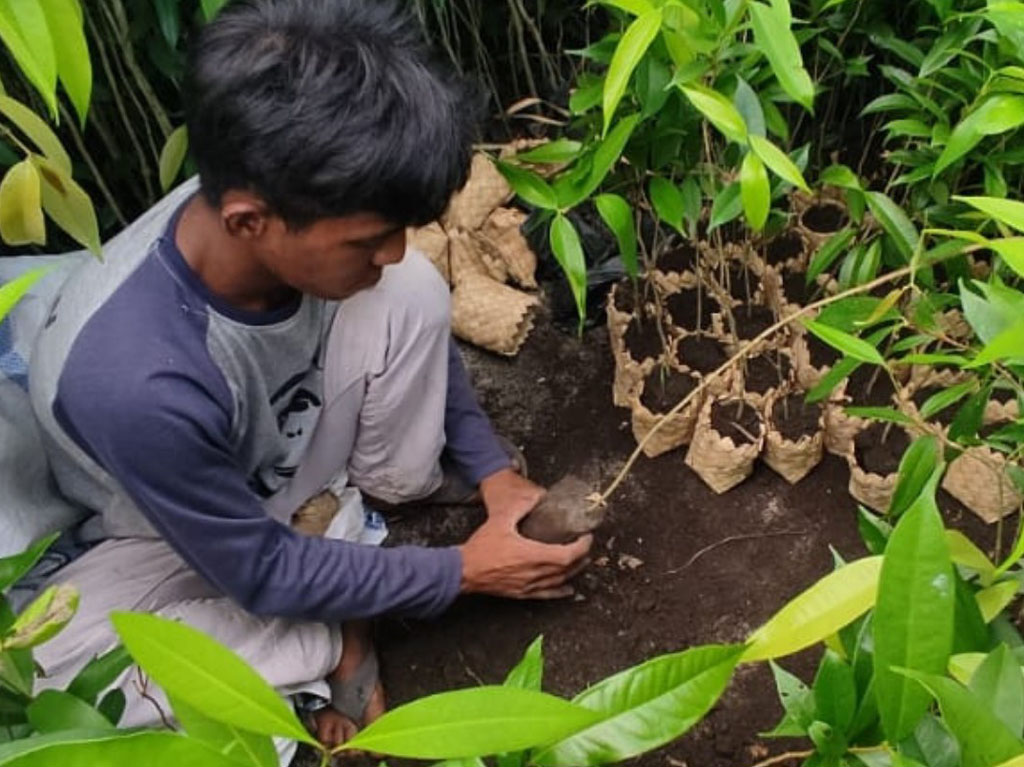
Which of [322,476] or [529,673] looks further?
[322,476]

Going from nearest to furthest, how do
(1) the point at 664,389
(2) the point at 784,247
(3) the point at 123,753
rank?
(3) the point at 123,753, (1) the point at 664,389, (2) the point at 784,247

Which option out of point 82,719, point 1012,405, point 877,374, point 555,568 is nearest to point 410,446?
point 555,568

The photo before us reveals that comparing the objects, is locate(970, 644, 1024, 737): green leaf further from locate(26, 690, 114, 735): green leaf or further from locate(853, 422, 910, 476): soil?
locate(853, 422, 910, 476): soil

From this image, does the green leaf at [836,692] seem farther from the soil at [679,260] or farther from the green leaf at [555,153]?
the soil at [679,260]

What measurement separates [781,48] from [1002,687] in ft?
1.69

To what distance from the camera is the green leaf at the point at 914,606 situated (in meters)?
0.56

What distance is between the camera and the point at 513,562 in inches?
55.2

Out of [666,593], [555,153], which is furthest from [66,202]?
[666,593]

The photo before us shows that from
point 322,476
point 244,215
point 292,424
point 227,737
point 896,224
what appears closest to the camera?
point 227,737

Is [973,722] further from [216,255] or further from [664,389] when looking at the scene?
[664,389]

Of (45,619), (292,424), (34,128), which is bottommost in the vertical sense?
(292,424)

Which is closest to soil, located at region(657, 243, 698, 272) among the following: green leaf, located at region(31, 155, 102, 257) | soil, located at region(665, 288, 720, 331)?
soil, located at region(665, 288, 720, 331)

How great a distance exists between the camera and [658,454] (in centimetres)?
164

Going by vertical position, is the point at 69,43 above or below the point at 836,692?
above
